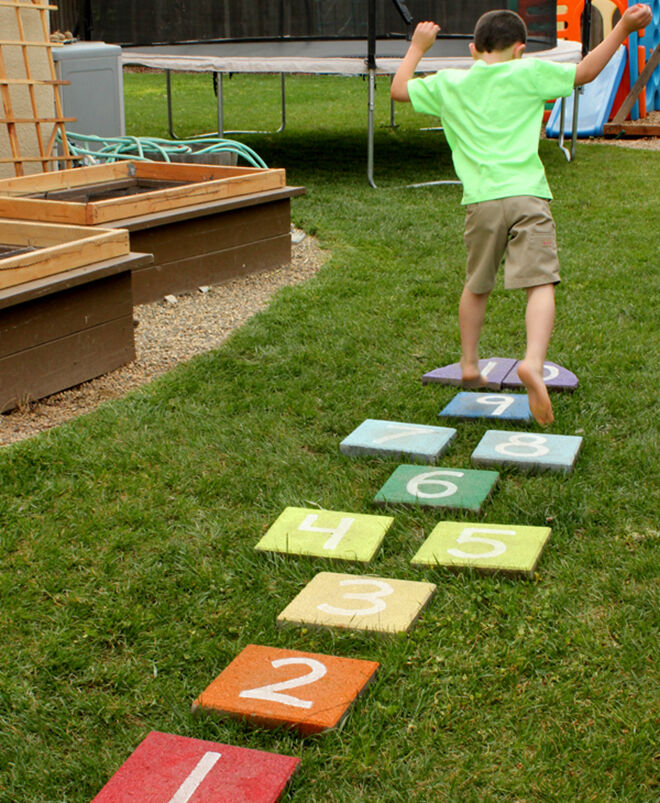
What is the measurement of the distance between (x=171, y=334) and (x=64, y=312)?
0.91 m

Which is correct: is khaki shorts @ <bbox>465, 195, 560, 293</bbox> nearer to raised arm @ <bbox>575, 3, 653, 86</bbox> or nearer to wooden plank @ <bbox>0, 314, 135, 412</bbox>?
raised arm @ <bbox>575, 3, 653, 86</bbox>

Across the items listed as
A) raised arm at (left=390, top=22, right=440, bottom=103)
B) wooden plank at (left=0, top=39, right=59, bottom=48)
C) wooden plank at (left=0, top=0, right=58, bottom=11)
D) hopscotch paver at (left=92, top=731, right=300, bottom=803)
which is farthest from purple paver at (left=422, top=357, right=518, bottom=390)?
wooden plank at (left=0, top=0, right=58, bottom=11)

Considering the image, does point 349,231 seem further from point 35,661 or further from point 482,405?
point 35,661

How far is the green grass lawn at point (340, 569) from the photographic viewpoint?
202 cm

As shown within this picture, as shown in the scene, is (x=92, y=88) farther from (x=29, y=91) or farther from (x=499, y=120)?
(x=499, y=120)

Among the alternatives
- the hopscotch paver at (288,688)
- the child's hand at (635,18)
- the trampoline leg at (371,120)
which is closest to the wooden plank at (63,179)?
the trampoline leg at (371,120)

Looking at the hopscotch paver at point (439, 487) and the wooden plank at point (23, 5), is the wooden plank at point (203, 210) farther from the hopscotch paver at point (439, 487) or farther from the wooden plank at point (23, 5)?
the hopscotch paver at point (439, 487)

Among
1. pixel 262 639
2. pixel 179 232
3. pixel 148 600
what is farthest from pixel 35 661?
pixel 179 232

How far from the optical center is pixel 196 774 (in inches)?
74.4

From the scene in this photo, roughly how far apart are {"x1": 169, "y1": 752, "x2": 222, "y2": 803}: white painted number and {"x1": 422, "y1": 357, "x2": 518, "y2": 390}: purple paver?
2.45 metres

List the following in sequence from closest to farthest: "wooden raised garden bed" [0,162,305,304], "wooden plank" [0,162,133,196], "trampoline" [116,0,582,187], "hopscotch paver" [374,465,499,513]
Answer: "hopscotch paver" [374,465,499,513] → "wooden raised garden bed" [0,162,305,304] → "wooden plank" [0,162,133,196] → "trampoline" [116,0,582,187]

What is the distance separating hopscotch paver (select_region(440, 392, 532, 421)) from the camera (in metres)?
3.75

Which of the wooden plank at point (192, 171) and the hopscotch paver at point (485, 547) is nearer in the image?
the hopscotch paver at point (485, 547)

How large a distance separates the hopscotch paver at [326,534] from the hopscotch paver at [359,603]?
0.43 feet
